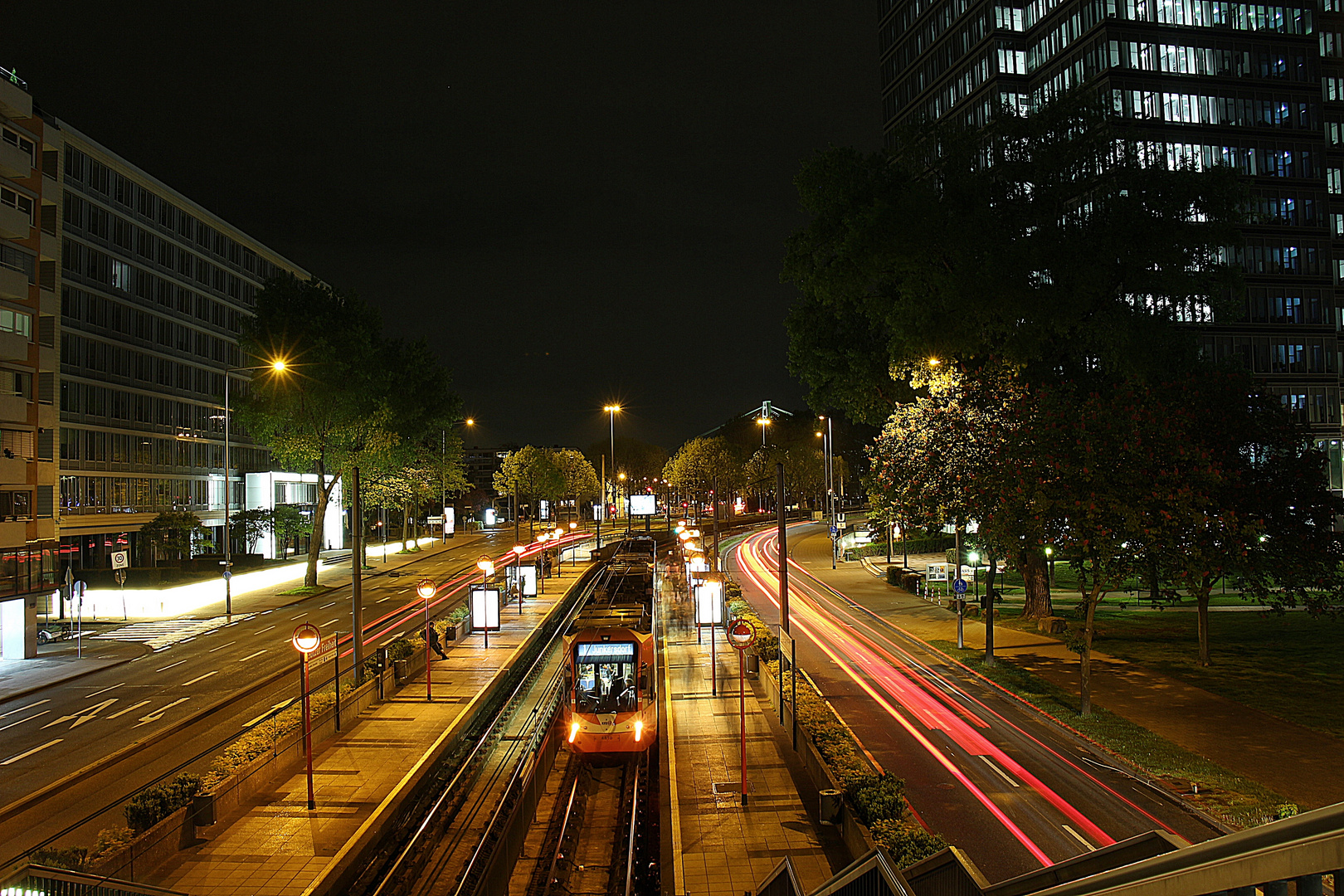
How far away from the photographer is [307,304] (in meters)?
49.2

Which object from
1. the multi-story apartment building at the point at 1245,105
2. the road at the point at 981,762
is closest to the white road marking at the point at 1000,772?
the road at the point at 981,762

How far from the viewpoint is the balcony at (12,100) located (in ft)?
108

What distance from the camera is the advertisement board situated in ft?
109

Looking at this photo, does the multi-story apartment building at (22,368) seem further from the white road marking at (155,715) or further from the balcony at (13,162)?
the white road marking at (155,715)

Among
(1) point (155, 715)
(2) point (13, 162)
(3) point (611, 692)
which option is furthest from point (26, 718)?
(2) point (13, 162)

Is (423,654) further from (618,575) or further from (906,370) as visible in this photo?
(618,575)

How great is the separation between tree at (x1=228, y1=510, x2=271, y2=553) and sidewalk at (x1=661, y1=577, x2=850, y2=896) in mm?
46778

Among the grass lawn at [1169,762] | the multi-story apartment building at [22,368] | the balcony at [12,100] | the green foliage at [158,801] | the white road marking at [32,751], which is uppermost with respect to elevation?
the balcony at [12,100]

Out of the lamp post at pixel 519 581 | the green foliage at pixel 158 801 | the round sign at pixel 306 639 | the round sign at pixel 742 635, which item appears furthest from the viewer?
the lamp post at pixel 519 581

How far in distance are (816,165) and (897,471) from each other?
12.6 m

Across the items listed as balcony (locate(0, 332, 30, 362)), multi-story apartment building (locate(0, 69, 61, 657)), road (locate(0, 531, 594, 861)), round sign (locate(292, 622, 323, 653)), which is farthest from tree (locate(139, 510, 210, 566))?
round sign (locate(292, 622, 323, 653))

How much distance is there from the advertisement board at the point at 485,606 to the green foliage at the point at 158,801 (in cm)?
1793

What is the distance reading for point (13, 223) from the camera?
108 ft

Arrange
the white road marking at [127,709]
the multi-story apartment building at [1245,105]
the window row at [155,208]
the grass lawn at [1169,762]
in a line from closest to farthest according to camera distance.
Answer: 1. the grass lawn at [1169,762]
2. the white road marking at [127,709]
3. the window row at [155,208]
4. the multi-story apartment building at [1245,105]
